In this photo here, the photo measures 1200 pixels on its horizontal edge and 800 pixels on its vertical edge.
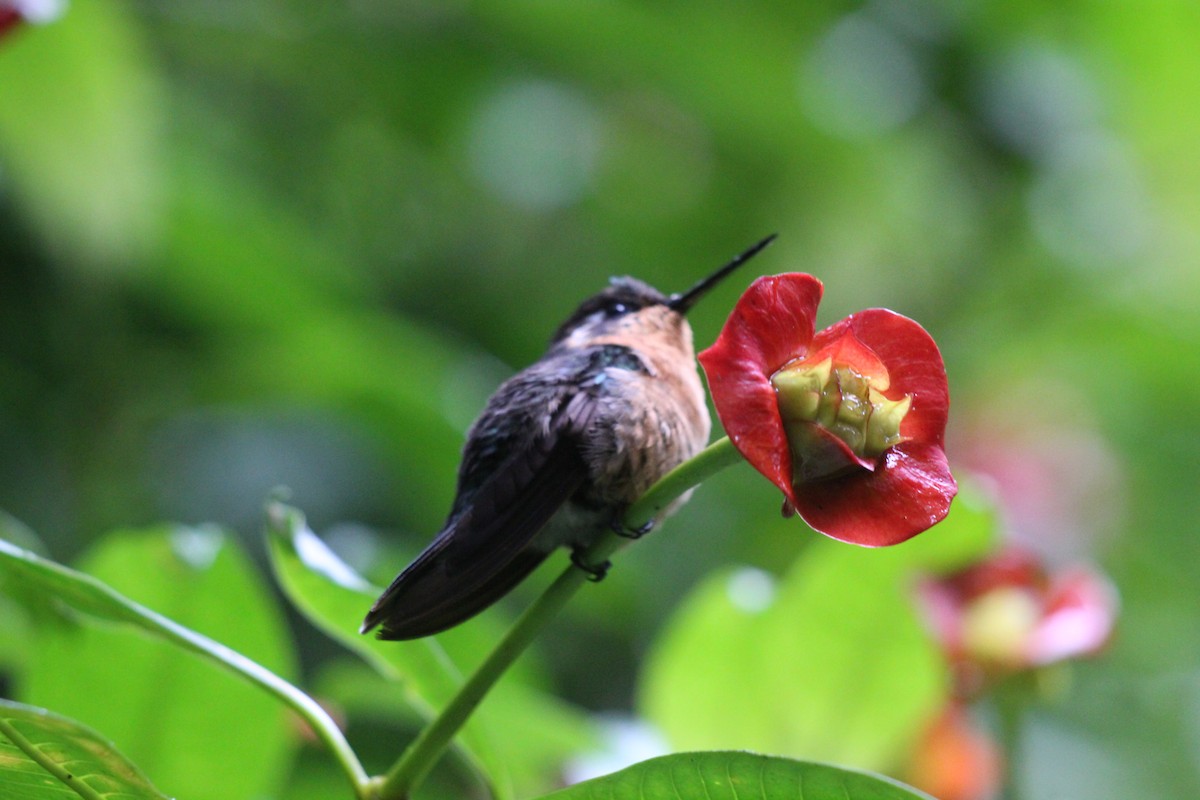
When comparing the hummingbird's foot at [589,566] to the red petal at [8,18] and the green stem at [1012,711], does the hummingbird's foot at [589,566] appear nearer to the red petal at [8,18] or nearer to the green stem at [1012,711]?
the red petal at [8,18]

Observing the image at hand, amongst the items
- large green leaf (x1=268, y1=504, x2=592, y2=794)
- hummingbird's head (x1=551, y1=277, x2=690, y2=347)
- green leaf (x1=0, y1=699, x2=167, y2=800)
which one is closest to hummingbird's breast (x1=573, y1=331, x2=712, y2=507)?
hummingbird's head (x1=551, y1=277, x2=690, y2=347)

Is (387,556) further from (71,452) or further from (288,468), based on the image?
(71,452)

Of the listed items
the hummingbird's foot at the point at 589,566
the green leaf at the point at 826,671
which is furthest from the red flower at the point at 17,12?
the green leaf at the point at 826,671

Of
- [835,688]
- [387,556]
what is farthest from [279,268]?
[835,688]

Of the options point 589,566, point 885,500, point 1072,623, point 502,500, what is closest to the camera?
point 885,500

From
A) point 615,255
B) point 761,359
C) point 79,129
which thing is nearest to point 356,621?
point 761,359

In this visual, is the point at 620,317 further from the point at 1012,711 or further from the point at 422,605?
the point at 1012,711
